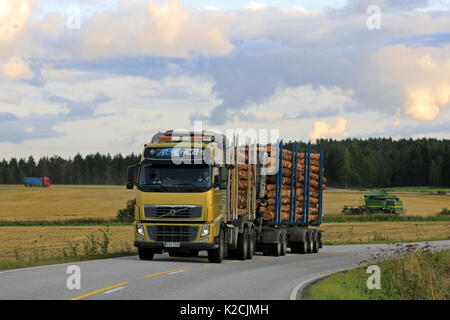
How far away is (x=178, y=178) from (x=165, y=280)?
17.9ft

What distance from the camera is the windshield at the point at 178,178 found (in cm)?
2120

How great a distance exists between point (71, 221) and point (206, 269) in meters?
50.2

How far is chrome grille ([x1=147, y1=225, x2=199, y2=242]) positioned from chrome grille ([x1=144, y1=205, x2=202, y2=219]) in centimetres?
33

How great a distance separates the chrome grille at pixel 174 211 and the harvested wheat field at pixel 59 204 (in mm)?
57810

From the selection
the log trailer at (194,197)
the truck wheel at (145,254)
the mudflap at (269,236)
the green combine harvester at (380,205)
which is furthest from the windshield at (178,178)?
the green combine harvester at (380,205)

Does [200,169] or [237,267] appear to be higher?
[200,169]

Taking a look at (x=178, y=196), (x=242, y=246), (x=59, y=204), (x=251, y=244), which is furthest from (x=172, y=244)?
(x=59, y=204)

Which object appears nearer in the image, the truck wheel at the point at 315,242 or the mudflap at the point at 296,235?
the mudflap at the point at 296,235

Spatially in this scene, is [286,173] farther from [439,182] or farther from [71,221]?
[439,182]

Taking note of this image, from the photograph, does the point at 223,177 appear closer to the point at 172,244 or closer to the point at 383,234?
the point at 172,244

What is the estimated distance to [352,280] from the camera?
58.3 feet

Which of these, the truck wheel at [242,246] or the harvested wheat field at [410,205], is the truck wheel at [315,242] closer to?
the truck wheel at [242,246]

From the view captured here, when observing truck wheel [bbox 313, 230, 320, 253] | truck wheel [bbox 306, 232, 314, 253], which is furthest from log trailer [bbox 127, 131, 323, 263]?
truck wheel [bbox 313, 230, 320, 253]
